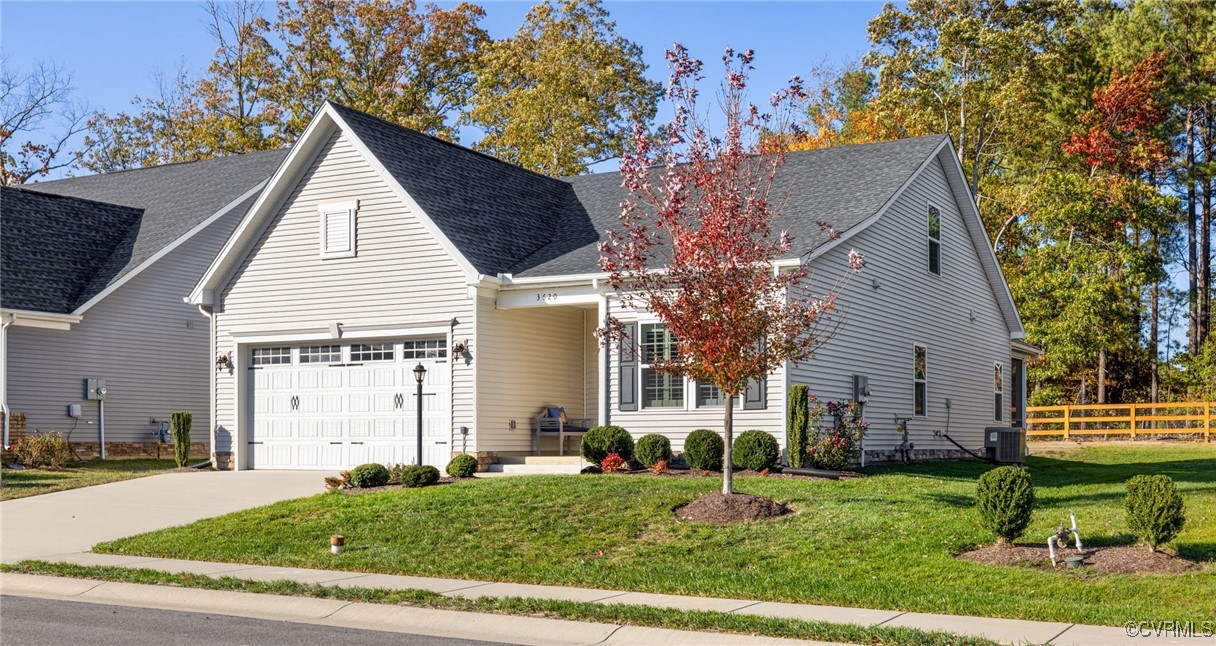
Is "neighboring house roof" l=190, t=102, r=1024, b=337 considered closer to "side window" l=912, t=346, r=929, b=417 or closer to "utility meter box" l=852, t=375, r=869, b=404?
"utility meter box" l=852, t=375, r=869, b=404

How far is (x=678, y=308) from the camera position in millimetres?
15461

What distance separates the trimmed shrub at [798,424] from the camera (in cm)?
→ 1962

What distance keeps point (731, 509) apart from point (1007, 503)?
3.26 m

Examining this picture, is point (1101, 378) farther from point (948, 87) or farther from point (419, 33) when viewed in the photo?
point (419, 33)

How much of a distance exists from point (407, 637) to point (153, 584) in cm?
370

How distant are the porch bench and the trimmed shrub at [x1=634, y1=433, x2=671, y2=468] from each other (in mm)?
2687

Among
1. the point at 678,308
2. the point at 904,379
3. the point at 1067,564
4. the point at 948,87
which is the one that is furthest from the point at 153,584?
the point at 948,87

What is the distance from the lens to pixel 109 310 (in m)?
28.0

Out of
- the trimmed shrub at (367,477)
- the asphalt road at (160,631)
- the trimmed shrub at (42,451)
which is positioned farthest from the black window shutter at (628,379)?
the trimmed shrub at (42,451)

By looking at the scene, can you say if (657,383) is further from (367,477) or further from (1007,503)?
(1007,503)

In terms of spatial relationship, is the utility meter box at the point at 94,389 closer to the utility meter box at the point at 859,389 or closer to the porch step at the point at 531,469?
the porch step at the point at 531,469

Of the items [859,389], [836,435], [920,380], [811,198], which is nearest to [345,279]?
[811,198]

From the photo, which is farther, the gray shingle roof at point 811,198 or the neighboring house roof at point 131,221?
the neighboring house roof at point 131,221

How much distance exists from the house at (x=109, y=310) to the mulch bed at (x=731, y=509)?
16.7m
